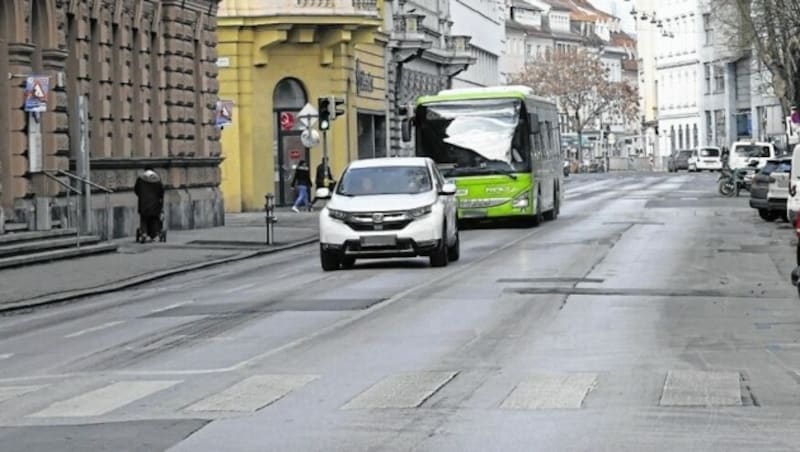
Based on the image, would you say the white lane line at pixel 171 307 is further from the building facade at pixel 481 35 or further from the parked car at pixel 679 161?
the parked car at pixel 679 161

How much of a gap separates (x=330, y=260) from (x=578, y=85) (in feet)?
446

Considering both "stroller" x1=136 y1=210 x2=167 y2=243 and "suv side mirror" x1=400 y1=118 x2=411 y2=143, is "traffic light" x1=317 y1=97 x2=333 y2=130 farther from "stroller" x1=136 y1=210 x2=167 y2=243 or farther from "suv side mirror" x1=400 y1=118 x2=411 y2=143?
"stroller" x1=136 y1=210 x2=167 y2=243

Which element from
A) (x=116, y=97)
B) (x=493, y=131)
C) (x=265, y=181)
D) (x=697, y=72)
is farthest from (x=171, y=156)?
(x=697, y=72)

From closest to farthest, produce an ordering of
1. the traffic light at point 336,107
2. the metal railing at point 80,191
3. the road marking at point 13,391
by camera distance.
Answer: the road marking at point 13,391, the metal railing at point 80,191, the traffic light at point 336,107

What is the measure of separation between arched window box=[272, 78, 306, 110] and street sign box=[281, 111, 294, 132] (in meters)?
0.26

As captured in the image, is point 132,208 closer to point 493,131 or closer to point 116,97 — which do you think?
point 116,97

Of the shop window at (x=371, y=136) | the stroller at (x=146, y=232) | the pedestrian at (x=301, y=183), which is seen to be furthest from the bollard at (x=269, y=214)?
the shop window at (x=371, y=136)

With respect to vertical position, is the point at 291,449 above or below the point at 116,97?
below

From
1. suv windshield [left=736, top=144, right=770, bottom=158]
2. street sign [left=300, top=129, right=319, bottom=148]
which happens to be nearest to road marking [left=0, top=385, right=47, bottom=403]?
street sign [left=300, top=129, right=319, bottom=148]

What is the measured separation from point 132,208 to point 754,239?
43.9 feet

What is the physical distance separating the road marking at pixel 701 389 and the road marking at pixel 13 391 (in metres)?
4.74

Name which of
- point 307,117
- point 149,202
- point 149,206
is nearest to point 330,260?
point 149,202

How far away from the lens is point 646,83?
183 metres

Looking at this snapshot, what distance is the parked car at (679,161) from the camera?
432 ft
